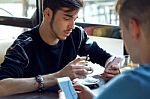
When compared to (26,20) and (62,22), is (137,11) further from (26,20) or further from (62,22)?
(26,20)

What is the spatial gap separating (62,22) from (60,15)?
0.04 meters

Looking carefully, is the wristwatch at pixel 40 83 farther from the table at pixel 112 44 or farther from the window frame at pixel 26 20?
the window frame at pixel 26 20

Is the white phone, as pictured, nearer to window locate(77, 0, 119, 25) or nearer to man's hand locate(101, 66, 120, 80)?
man's hand locate(101, 66, 120, 80)

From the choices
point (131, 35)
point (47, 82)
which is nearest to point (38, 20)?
point (47, 82)

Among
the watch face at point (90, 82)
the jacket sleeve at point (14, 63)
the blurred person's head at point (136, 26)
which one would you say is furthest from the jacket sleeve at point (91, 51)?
the blurred person's head at point (136, 26)

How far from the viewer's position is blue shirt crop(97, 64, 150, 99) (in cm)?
91

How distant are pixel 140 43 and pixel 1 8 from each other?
111 inches

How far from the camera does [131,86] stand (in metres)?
0.91

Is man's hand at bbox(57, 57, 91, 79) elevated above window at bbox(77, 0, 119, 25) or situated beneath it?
situated beneath

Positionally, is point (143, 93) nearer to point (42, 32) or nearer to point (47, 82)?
point (47, 82)

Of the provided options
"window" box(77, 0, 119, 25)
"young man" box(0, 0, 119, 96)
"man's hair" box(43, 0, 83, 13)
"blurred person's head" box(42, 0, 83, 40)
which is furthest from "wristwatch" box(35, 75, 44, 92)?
"window" box(77, 0, 119, 25)

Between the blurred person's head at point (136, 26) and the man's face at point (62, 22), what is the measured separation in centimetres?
94

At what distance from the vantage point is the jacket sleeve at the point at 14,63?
1813mm

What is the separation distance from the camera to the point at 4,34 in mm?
3477
